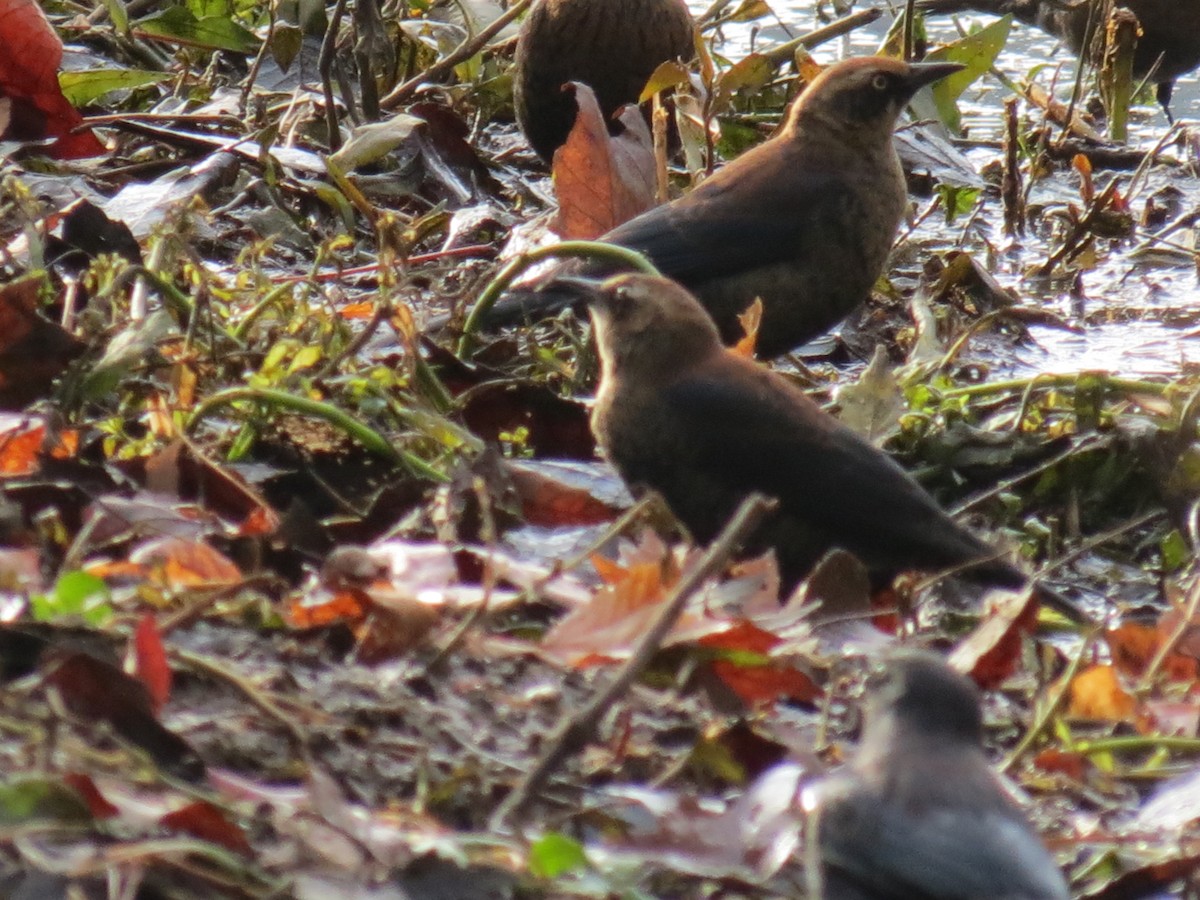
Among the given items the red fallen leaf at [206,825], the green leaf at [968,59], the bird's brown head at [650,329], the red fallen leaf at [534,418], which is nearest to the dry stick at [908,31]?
the green leaf at [968,59]

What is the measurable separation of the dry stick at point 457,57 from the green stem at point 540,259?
99.9 inches

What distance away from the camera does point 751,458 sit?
4.03 metres

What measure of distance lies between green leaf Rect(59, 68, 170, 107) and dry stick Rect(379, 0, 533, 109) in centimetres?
77

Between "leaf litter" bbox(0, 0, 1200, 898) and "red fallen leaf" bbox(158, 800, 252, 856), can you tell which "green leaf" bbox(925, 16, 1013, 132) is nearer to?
"leaf litter" bbox(0, 0, 1200, 898)

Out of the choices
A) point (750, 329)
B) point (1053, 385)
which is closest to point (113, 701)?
point (750, 329)

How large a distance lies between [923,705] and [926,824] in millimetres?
287

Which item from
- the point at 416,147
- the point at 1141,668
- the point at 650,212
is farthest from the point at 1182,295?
the point at 1141,668

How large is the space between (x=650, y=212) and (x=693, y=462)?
1655mm

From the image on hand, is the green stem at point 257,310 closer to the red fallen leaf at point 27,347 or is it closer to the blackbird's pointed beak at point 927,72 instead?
the red fallen leaf at point 27,347

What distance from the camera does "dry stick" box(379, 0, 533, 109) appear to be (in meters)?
6.75

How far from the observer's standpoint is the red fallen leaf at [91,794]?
2.25m

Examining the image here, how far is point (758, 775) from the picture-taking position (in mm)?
2818

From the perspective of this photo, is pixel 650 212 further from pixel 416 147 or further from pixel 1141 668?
pixel 1141 668

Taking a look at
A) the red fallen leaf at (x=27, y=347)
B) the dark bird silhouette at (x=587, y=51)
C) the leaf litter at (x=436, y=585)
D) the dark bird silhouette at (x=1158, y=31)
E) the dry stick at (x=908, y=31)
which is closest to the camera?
the leaf litter at (x=436, y=585)
